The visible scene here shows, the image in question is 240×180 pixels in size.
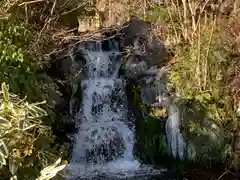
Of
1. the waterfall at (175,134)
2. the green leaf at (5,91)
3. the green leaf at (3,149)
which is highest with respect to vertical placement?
the green leaf at (5,91)

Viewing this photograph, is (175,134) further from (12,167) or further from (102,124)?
(12,167)

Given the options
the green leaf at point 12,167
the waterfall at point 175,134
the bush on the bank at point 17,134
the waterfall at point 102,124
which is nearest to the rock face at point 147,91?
the waterfall at point 175,134

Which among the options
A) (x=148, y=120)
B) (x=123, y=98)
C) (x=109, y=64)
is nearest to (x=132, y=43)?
(x=109, y=64)

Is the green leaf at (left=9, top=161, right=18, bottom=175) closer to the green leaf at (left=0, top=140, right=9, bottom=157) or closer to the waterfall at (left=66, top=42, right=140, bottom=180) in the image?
the green leaf at (left=0, top=140, right=9, bottom=157)

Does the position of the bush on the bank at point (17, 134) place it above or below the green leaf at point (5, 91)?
below

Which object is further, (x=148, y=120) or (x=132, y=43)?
(x=132, y=43)

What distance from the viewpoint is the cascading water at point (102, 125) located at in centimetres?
957

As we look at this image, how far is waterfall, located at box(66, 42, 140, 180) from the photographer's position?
9617mm

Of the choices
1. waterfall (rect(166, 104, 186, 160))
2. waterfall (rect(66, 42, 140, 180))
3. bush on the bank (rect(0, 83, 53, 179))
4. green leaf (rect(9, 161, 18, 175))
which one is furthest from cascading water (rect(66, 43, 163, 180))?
green leaf (rect(9, 161, 18, 175))

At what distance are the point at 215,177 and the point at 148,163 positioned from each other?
1.65 metres

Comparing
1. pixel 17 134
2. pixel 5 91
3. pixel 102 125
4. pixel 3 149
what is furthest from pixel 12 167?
pixel 102 125

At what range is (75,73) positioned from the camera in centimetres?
1024

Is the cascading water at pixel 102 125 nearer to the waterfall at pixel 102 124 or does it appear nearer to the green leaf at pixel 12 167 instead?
the waterfall at pixel 102 124

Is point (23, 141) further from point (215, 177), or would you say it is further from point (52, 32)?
→ point (215, 177)
